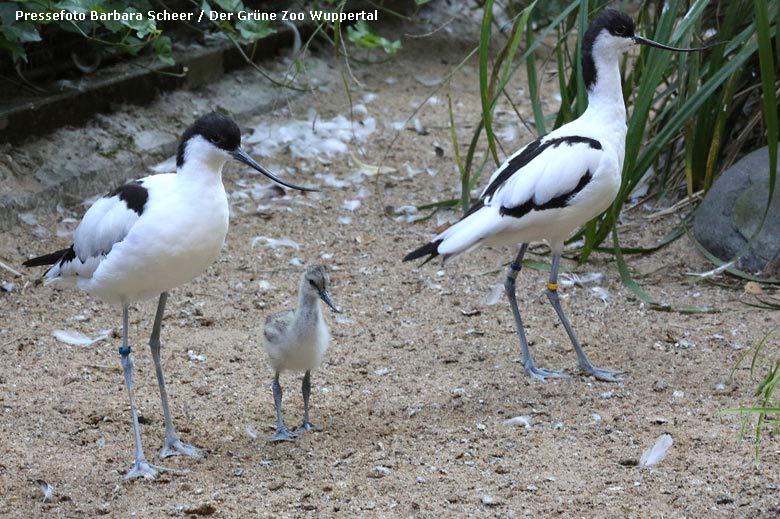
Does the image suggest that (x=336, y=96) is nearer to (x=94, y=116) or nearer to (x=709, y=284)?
(x=94, y=116)

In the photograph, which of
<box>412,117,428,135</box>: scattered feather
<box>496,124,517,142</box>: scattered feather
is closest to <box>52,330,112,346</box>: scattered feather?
<box>412,117,428,135</box>: scattered feather

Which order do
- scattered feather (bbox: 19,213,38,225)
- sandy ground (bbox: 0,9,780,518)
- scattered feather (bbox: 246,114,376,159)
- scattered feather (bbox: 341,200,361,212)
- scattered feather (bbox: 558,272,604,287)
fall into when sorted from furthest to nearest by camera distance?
scattered feather (bbox: 246,114,376,159) → scattered feather (bbox: 341,200,361,212) → scattered feather (bbox: 19,213,38,225) → scattered feather (bbox: 558,272,604,287) → sandy ground (bbox: 0,9,780,518)

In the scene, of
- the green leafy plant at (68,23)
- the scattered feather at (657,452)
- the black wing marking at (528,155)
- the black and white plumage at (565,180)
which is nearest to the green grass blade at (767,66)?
the black and white plumage at (565,180)

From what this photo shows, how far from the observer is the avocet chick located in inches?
148

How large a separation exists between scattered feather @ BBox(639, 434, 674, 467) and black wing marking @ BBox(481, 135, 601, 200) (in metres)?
1.25

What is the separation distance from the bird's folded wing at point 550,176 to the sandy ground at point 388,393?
0.75m

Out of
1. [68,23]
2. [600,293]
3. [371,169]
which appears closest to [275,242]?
[371,169]

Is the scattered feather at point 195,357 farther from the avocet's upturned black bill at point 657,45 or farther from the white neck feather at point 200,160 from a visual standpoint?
the avocet's upturned black bill at point 657,45

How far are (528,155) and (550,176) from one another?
19 cm

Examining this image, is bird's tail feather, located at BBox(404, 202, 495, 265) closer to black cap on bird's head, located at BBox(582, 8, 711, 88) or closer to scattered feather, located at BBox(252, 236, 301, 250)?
black cap on bird's head, located at BBox(582, 8, 711, 88)

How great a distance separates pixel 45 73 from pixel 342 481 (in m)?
3.72

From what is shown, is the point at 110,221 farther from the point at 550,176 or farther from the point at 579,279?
the point at 579,279

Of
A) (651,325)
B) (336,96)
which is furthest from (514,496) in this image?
→ (336,96)

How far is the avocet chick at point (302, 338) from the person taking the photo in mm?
3764
